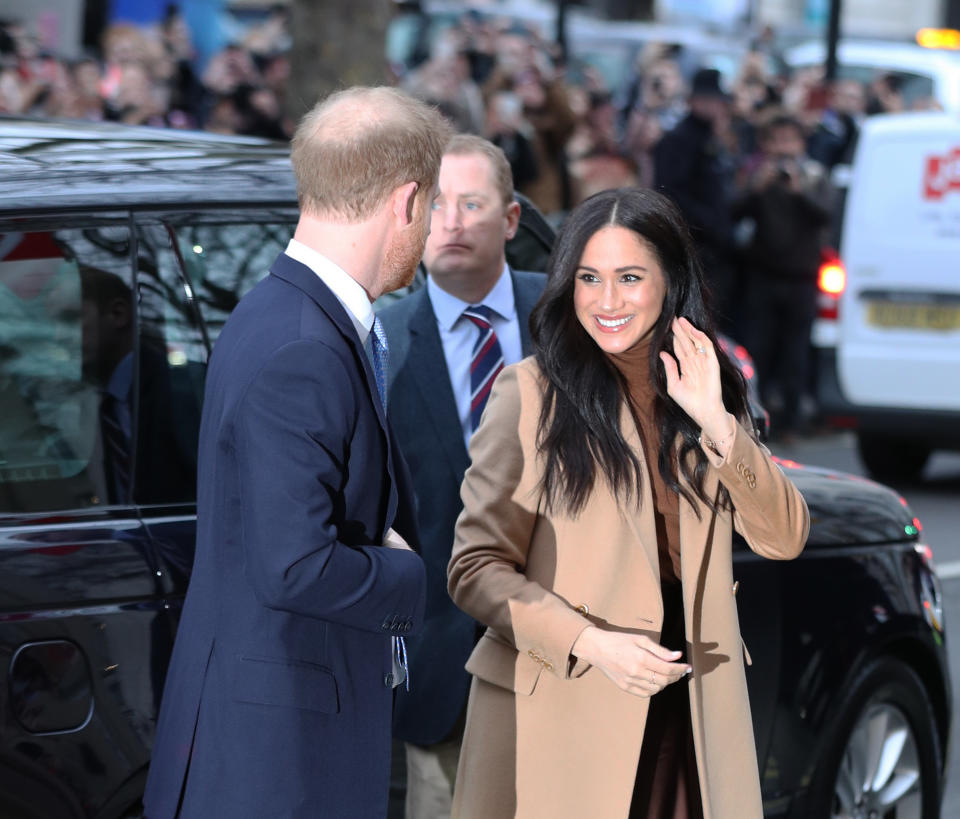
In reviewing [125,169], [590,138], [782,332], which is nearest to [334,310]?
[125,169]

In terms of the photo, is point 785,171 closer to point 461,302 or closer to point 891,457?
point 891,457

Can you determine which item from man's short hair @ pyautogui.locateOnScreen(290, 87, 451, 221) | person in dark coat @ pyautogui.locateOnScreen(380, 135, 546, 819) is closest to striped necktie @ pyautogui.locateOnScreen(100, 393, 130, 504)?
person in dark coat @ pyautogui.locateOnScreen(380, 135, 546, 819)

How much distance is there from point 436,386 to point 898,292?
6.70 metres

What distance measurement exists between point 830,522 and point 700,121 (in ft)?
23.7

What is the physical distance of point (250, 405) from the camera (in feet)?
7.54

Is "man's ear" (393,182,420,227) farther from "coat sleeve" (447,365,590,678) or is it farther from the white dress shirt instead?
the white dress shirt

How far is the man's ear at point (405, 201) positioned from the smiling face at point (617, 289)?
60 centimetres

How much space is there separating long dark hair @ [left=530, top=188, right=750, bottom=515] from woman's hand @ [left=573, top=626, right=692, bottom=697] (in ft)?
0.94

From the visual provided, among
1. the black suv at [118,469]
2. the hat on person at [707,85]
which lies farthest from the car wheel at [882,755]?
the hat on person at [707,85]

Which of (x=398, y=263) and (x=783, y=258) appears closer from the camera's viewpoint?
(x=398, y=263)

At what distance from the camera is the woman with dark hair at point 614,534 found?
2871mm

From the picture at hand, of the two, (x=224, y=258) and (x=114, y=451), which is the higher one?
(x=224, y=258)

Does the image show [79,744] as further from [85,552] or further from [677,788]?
[677,788]

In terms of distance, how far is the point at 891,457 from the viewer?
10500mm
